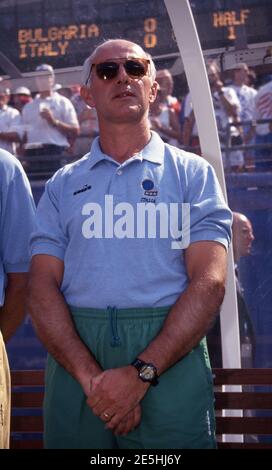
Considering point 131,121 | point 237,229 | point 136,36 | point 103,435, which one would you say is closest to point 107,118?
point 131,121

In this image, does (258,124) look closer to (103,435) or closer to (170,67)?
(170,67)

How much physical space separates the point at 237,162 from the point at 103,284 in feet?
2.50

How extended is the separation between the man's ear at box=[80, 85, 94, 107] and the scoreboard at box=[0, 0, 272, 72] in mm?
259

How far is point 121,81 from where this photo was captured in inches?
102

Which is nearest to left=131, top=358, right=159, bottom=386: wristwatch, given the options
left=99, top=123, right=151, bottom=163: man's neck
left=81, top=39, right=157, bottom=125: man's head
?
left=99, top=123, right=151, bottom=163: man's neck

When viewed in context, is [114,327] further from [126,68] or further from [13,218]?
[126,68]

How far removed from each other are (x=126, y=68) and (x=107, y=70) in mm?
58

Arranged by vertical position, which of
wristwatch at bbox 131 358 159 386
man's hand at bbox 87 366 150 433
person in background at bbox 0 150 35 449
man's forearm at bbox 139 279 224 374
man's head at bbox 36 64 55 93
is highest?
man's head at bbox 36 64 55 93

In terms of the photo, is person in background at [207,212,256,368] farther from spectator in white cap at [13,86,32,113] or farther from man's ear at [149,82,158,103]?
spectator in white cap at [13,86,32,113]

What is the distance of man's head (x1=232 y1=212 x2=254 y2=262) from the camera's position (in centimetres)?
292

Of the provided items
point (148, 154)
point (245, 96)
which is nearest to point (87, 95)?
point (148, 154)

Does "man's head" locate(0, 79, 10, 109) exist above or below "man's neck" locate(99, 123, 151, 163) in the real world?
above

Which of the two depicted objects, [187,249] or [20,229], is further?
[20,229]

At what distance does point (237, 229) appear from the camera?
293cm
